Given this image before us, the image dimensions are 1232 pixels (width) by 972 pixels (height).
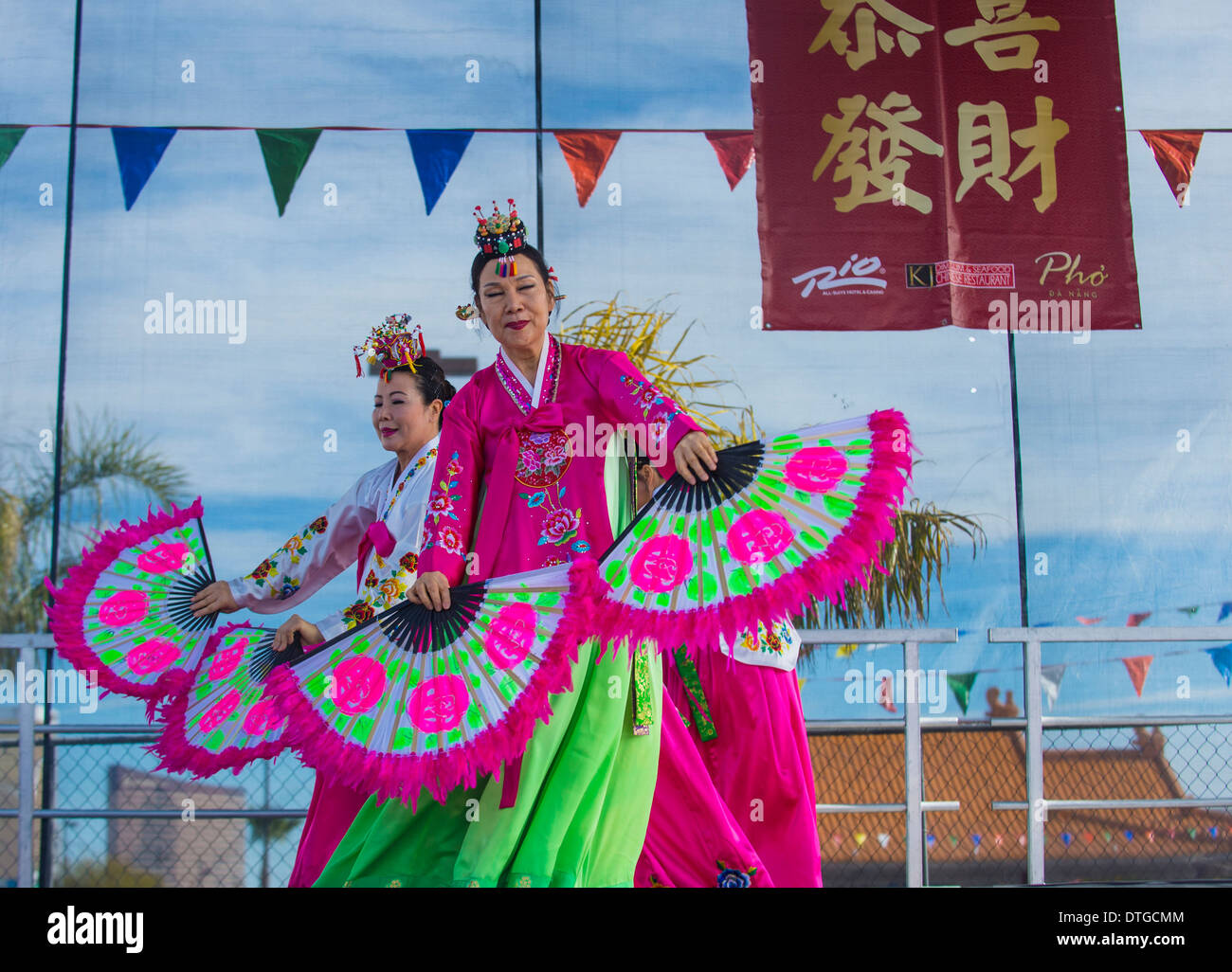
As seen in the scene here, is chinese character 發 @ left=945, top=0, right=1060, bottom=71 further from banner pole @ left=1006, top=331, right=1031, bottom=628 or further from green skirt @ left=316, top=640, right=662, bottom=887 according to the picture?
green skirt @ left=316, top=640, right=662, bottom=887

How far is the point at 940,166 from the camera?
11.8 ft

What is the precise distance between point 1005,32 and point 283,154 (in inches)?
86.5

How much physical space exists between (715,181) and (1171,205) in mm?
1396

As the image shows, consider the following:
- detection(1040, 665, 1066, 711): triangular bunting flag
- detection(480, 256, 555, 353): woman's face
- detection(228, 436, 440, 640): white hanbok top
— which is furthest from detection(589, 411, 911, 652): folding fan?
detection(1040, 665, 1066, 711): triangular bunting flag

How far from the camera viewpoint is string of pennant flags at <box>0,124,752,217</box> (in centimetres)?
348

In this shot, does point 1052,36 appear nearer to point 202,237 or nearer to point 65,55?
point 202,237

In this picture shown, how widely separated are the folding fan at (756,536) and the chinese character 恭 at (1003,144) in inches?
64.6

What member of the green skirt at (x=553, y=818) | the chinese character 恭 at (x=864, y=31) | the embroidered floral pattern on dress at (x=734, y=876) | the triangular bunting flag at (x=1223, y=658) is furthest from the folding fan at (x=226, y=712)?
the triangular bunting flag at (x=1223, y=658)

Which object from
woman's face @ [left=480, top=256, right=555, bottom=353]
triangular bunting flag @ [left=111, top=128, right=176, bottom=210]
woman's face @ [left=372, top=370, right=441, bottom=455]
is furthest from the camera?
triangular bunting flag @ [left=111, top=128, right=176, bottom=210]

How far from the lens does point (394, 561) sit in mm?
2762

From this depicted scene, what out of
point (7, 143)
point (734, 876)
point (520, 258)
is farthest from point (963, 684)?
point (7, 143)

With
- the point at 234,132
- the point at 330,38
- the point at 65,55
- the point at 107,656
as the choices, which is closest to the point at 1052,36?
the point at 330,38

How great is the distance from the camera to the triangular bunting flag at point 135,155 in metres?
3.47

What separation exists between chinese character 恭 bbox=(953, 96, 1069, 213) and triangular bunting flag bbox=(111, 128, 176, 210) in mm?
2373
